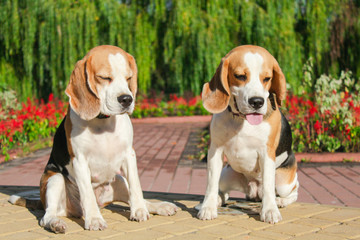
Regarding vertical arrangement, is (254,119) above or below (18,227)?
above

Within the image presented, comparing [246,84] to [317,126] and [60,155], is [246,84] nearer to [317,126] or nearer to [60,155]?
[60,155]

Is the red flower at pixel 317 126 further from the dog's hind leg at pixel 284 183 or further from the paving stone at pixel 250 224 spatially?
the paving stone at pixel 250 224

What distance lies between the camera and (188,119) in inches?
578

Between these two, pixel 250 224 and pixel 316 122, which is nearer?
pixel 250 224

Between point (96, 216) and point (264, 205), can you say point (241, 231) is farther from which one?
point (96, 216)

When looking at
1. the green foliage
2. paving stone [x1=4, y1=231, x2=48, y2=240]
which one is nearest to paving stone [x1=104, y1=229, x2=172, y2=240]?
paving stone [x1=4, y1=231, x2=48, y2=240]

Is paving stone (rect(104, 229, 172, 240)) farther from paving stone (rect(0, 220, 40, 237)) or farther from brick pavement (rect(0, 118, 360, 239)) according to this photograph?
paving stone (rect(0, 220, 40, 237))

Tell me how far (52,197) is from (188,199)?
1547 mm

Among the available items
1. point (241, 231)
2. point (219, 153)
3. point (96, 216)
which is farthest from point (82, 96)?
point (241, 231)

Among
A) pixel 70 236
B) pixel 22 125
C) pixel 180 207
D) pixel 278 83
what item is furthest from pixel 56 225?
pixel 22 125

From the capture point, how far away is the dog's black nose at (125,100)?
118 inches

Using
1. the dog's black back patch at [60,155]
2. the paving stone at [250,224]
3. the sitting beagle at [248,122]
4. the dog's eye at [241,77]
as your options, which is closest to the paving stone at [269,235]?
the paving stone at [250,224]

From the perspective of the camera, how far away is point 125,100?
2996 mm

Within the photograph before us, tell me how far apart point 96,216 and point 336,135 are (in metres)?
5.57
